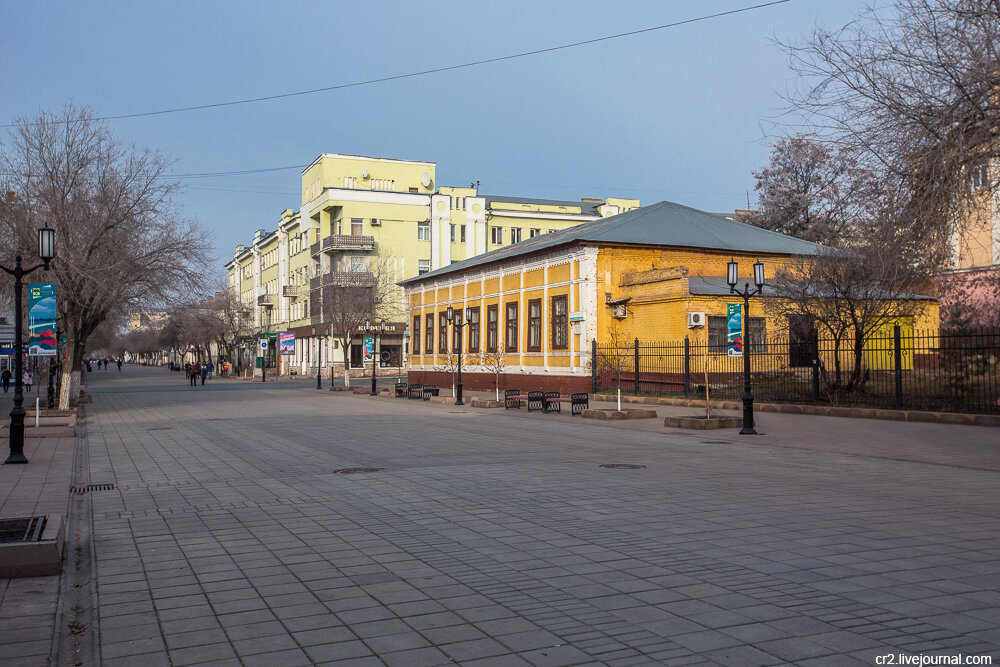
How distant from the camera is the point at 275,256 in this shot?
309ft

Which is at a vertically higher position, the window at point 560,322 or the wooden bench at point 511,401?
the window at point 560,322

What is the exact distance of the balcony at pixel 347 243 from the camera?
69.9m

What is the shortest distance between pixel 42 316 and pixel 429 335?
35.4 m

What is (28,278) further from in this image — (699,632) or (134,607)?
(699,632)

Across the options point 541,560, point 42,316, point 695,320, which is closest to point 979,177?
point 541,560

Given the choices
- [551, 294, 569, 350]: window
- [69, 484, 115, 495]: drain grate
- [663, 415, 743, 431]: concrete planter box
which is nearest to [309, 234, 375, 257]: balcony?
[551, 294, 569, 350]: window

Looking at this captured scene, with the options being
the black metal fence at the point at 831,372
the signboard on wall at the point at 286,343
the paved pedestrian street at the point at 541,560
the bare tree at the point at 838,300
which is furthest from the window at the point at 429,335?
the paved pedestrian street at the point at 541,560

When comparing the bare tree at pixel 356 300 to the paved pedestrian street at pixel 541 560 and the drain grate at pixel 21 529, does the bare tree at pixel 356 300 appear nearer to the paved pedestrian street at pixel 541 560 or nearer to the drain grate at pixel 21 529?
the paved pedestrian street at pixel 541 560

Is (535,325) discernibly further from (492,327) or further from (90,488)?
(90,488)

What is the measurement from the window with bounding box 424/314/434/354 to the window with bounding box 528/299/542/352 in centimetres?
1383

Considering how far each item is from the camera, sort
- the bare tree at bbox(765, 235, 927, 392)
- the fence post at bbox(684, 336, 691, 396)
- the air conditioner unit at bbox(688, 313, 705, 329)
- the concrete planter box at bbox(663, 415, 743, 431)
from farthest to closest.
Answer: the air conditioner unit at bbox(688, 313, 705, 329) → the fence post at bbox(684, 336, 691, 396) → the bare tree at bbox(765, 235, 927, 392) → the concrete planter box at bbox(663, 415, 743, 431)

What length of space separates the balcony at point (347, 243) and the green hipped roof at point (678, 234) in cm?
3012

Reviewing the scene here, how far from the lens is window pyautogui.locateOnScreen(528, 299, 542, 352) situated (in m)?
39.3

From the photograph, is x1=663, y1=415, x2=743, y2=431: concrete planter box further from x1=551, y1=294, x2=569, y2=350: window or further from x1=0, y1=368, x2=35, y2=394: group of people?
x1=0, y1=368, x2=35, y2=394: group of people
